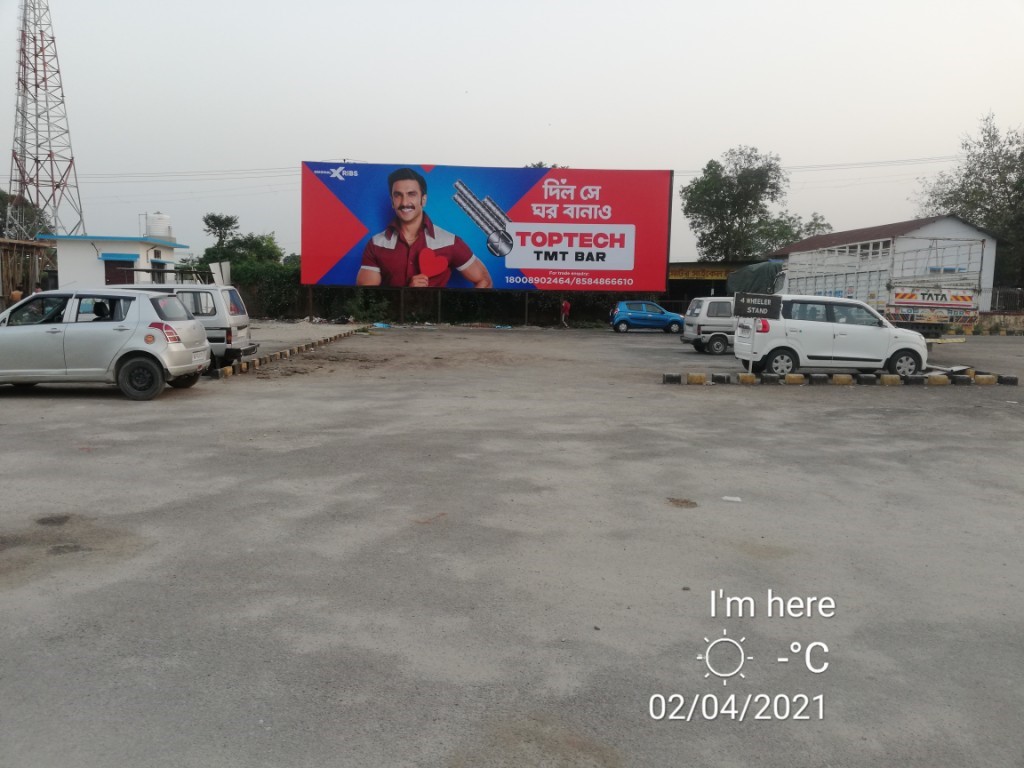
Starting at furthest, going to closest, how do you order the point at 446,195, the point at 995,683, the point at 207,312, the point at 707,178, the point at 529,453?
the point at 707,178, the point at 446,195, the point at 207,312, the point at 529,453, the point at 995,683

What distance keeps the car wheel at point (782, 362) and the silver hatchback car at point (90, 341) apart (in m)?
10.9

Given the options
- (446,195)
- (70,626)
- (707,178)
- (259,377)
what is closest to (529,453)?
(70,626)

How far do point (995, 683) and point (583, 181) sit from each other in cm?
3553

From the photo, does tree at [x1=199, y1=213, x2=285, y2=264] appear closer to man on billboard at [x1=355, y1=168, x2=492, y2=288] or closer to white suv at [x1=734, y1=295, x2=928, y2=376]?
man on billboard at [x1=355, y1=168, x2=492, y2=288]

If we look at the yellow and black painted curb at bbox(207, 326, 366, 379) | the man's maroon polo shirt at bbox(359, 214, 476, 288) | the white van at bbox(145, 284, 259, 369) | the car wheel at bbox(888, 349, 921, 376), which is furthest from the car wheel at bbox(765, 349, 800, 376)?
the man's maroon polo shirt at bbox(359, 214, 476, 288)

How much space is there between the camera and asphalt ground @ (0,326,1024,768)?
3.30 m

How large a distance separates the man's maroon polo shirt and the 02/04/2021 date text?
35099 millimetres

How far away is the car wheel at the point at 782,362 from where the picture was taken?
15812 millimetres

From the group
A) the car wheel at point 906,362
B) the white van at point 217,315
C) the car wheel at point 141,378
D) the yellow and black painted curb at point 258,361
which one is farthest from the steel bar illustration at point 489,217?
the car wheel at point 141,378

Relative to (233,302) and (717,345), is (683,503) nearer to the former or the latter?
(233,302)

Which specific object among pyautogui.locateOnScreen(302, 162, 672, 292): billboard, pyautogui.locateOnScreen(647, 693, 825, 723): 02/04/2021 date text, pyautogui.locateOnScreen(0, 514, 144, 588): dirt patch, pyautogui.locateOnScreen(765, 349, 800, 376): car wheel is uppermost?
pyautogui.locateOnScreen(302, 162, 672, 292): billboard

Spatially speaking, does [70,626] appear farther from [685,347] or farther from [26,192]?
[26,192]

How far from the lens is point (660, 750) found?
3205mm

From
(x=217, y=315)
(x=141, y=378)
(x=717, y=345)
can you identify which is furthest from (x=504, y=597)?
(x=717, y=345)
